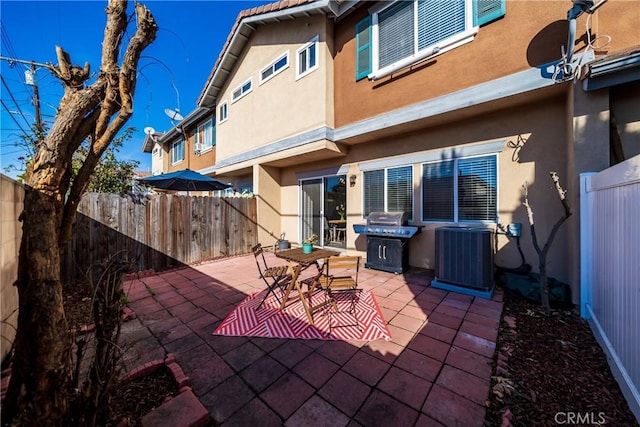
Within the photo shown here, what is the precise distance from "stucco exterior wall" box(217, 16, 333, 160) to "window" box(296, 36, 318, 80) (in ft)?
0.45

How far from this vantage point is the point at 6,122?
4918mm

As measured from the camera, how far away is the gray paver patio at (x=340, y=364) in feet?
6.37

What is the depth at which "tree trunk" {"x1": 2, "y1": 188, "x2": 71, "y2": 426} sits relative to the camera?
1.28 m

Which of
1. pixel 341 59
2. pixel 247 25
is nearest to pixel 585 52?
pixel 341 59

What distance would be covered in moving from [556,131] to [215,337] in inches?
254

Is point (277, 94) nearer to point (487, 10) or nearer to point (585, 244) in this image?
point (487, 10)

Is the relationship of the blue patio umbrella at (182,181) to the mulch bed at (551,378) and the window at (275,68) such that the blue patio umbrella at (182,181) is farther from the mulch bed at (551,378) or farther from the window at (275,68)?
the mulch bed at (551,378)

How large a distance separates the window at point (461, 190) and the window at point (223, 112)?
28.2ft

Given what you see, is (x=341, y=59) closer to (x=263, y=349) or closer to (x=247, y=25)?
(x=247, y=25)

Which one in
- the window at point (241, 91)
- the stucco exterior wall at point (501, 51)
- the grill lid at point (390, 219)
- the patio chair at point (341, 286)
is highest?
the window at point (241, 91)

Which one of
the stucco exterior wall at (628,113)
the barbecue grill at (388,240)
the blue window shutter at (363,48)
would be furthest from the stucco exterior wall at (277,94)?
the stucco exterior wall at (628,113)

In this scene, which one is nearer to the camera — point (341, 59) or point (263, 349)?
point (263, 349)

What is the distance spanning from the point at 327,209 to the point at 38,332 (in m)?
6.92

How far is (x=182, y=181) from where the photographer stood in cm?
742
